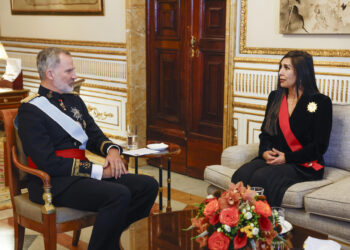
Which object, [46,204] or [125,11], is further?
[125,11]

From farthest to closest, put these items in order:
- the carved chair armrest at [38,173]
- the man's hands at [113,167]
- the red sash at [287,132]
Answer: the red sash at [287,132] → the man's hands at [113,167] → the carved chair armrest at [38,173]

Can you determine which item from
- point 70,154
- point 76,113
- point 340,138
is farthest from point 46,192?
point 340,138

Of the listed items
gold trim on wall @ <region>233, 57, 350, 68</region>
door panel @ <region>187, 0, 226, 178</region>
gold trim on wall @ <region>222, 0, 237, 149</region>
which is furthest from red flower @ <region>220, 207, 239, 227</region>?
door panel @ <region>187, 0, 226, 178</region>

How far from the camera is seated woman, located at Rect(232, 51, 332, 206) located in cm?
297

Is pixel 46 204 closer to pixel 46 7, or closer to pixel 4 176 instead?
pixel 4 176

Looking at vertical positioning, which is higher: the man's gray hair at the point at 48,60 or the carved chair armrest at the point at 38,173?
the man's gray hair at the point at 48,60

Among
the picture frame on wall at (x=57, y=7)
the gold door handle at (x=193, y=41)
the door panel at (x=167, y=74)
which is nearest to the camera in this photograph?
the gold door handle at (x=193, y=41)

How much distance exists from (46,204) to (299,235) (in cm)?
121

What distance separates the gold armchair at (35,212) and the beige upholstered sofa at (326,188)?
3.28ft

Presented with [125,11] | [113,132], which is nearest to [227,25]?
[125,11]

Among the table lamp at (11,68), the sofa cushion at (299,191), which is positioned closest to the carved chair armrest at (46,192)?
the sofa cushion at (299,191)

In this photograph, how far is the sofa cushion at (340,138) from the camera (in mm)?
3145

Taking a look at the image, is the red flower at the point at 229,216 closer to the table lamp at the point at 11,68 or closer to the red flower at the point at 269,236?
the red flower at the point at 269,236

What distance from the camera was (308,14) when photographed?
11.5 feet
